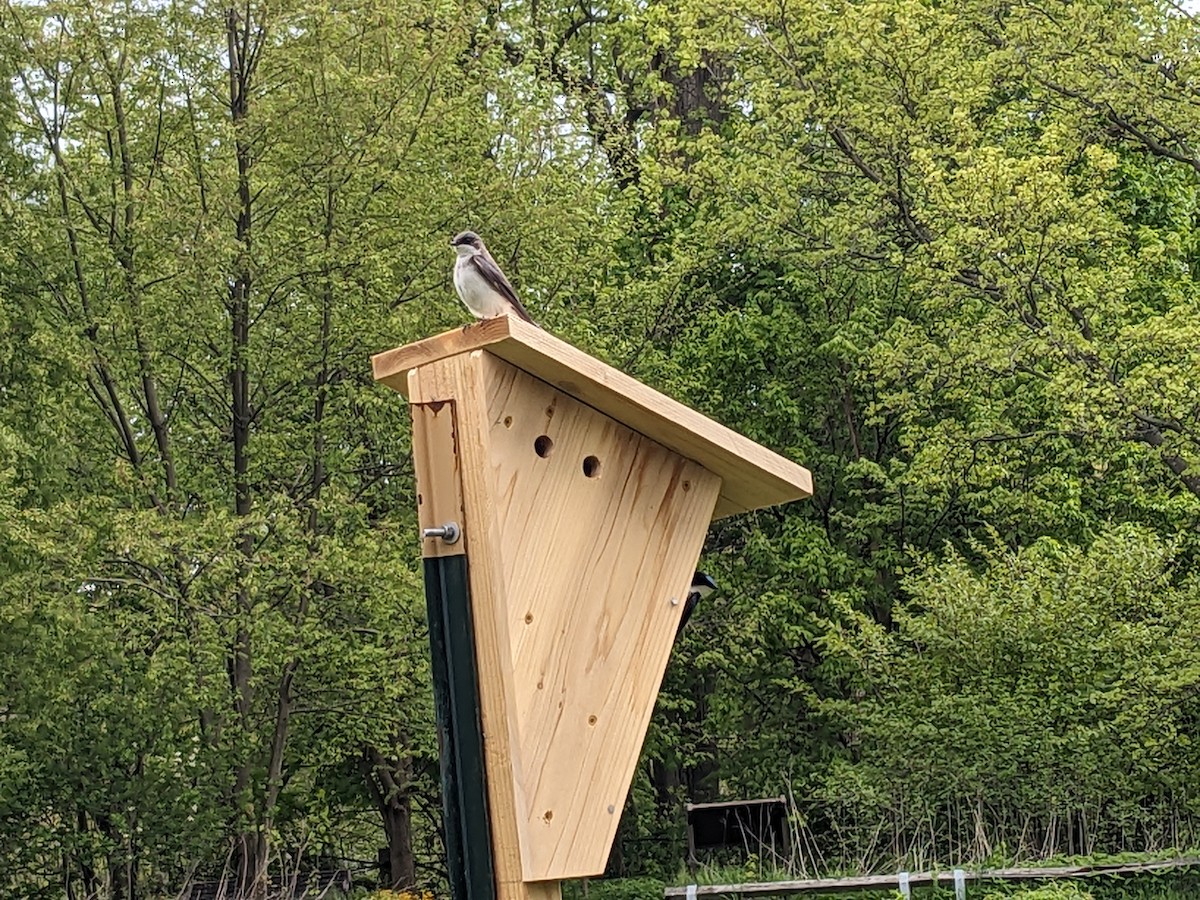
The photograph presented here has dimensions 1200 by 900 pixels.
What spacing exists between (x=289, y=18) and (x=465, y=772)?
11.3 metres

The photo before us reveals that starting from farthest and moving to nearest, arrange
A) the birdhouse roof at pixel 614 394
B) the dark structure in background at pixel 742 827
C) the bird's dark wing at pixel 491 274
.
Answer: the dark structure in background at pixel 742 827
the bird's dark wing at pixel 491 274
the birdhouse roof at pixel 614 394

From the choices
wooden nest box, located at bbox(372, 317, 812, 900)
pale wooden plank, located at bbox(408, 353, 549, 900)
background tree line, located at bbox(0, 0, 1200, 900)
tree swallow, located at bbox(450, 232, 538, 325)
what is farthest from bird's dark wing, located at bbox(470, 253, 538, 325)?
background tree line, located at bbox(0, 0, 1200, 900)

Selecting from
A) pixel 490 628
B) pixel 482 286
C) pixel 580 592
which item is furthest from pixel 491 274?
pixel 490 628

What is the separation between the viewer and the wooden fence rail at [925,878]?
437 inches

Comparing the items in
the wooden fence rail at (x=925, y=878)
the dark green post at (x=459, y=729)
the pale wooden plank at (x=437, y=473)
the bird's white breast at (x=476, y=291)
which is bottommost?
the wooden fence rail at (x=925, y=878)

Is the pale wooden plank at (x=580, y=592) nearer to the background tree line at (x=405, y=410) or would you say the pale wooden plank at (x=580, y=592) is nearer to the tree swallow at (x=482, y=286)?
the tree swallow at (x=482, y=286)

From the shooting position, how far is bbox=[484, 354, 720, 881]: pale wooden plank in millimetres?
3295

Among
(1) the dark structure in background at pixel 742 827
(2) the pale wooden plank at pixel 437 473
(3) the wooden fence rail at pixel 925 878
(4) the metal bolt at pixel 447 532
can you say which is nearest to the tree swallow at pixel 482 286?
(2) the pale wooden plank at pixel 437 473

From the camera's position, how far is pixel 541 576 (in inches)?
133

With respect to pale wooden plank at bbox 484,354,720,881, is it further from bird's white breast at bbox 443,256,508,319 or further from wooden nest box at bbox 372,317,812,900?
bird's white breast at bbox 443,256,508,319

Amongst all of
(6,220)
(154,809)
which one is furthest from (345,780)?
(6,220)

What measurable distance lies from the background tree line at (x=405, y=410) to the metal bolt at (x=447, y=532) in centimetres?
870

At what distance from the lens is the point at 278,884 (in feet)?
47.6

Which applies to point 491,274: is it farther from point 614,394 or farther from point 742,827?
point 742,827
